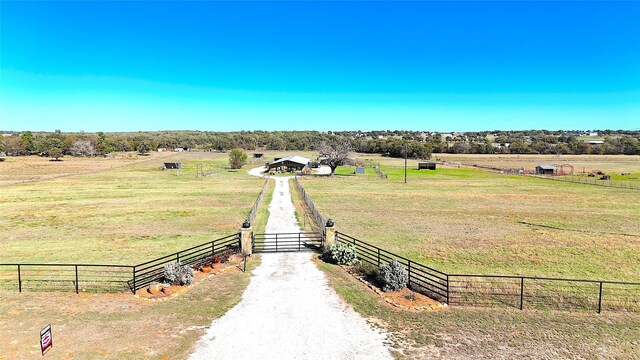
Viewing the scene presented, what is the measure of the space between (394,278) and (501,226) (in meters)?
19.0

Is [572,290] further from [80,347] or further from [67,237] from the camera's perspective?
[67,237]

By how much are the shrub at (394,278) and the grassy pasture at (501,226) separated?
15.8 ft

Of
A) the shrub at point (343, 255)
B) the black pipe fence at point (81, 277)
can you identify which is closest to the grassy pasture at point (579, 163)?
the shrub at point (343, 255)

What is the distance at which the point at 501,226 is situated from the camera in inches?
1224

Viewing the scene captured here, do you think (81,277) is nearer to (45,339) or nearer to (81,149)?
(45,339)

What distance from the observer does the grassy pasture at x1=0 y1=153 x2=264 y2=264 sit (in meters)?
23.1

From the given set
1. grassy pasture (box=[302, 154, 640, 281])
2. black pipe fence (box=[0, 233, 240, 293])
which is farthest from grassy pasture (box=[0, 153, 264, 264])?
grassy pasture (box=[302, 154, 640, 281])

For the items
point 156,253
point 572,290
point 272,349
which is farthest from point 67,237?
point 572,290

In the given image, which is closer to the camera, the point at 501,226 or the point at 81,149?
the point at 501,226

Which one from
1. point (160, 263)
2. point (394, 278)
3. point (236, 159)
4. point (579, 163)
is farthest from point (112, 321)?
point (579, 163)

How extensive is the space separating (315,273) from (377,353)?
712 centimetres

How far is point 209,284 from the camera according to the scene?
54.6ft

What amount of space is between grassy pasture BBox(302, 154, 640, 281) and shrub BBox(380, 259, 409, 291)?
189 inches

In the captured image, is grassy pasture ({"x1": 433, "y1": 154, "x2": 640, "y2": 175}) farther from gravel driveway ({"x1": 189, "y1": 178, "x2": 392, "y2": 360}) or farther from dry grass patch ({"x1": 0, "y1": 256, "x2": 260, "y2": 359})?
dry grass patch ({"x1": 0, "y1": 256, "x2": 260, "y2": 359})
